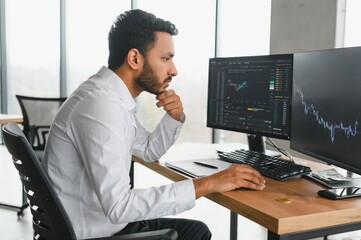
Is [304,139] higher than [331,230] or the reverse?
higher

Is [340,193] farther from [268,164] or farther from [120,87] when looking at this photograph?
[120,87]

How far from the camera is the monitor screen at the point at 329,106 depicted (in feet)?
4.50

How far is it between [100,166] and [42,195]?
0.55 feet

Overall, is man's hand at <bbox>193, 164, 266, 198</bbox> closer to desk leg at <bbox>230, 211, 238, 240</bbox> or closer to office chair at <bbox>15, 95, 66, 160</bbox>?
desk leg at <bbox>230, 211, 238, 240</bbox>

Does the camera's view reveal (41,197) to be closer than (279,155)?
Yes

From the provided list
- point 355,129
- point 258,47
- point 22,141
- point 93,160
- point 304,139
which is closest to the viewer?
point 22,141

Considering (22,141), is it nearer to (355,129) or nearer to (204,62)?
(355,129)

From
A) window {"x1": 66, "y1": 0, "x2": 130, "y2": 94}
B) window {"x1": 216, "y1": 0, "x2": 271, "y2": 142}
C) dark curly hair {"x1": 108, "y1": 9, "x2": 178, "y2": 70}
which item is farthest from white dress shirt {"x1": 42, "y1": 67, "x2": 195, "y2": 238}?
window {"x1": 66, "y1": 0, "x2": 130, "y2": 94}

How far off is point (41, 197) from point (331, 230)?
2.49ft

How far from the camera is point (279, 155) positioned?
81.6 inches

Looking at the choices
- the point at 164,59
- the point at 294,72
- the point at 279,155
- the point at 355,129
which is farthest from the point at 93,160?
the point at 279,155

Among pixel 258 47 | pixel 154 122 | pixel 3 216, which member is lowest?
pixel 3 216

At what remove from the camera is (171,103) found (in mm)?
1892

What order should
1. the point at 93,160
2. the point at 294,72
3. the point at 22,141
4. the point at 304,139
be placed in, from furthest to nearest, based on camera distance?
the point at 294,72 → the point at 304,139 → the point at 93,160 → the point at 22,141
